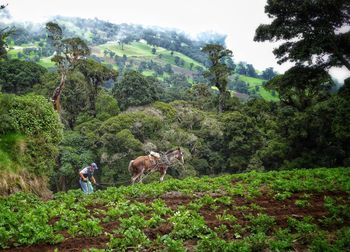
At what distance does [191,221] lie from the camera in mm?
11219

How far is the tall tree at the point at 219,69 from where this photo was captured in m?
62.4

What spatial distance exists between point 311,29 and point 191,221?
53.5ft

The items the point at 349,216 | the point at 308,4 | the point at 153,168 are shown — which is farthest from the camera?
the point at 153,168

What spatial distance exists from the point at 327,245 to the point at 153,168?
1965cm

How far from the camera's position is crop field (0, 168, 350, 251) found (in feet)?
30.5

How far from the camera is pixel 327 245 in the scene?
8.51 m

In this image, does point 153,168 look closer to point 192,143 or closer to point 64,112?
point 192,143

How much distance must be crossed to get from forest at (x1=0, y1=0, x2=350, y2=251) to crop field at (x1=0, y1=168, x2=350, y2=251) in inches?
1.7

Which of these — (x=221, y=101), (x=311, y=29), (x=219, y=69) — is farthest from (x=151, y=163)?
(x=221, y=101)

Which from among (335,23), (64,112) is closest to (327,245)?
(335,23)

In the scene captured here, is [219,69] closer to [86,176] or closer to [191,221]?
[86,176]

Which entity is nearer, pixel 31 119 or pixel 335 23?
pixel 31 119

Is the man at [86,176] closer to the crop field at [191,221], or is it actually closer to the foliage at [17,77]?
the crop field at [191,221]

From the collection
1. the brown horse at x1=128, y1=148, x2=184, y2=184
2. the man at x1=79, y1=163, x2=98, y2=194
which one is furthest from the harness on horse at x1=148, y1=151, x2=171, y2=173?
the man at x1=79, y1=163, x2=98, y2=194
